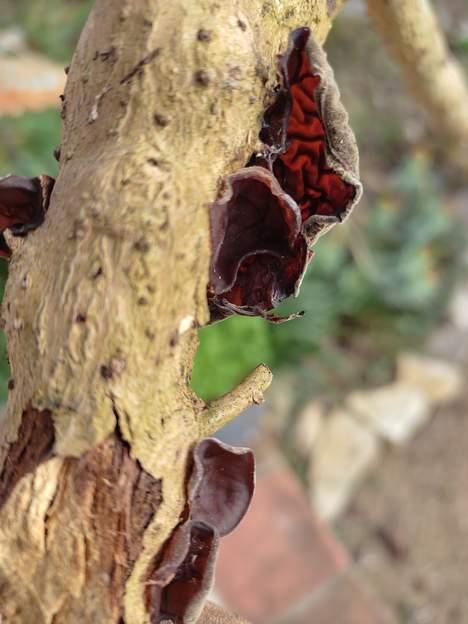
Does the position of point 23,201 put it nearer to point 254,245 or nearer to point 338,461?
point 254,245

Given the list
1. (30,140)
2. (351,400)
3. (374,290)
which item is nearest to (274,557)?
(351,400)

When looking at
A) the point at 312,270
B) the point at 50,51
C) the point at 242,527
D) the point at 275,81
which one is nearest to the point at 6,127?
the point at 50,51

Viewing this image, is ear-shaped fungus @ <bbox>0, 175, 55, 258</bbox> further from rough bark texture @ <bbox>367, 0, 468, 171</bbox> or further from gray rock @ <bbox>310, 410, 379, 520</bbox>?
gray rock @ <bbox>310, 410, 379, 520</bbox>

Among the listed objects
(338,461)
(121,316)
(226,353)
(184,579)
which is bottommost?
(184,579)

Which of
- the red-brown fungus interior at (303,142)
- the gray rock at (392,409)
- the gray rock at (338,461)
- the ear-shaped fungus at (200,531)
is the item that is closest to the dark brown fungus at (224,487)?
→ the ear-shaped fungus at (200,531)

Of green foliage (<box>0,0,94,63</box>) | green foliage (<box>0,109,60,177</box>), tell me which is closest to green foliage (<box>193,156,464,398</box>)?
green foliage (<box>0,109,60,177</box>)

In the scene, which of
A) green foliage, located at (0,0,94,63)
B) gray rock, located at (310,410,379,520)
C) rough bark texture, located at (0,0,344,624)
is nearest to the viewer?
rough bark texture, located at (0,0,344,624)

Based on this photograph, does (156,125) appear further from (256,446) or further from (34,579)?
(256,446)

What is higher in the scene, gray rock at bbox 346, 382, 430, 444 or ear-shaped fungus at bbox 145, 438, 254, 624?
gray rock at bbox 346, 382, 430, 444
